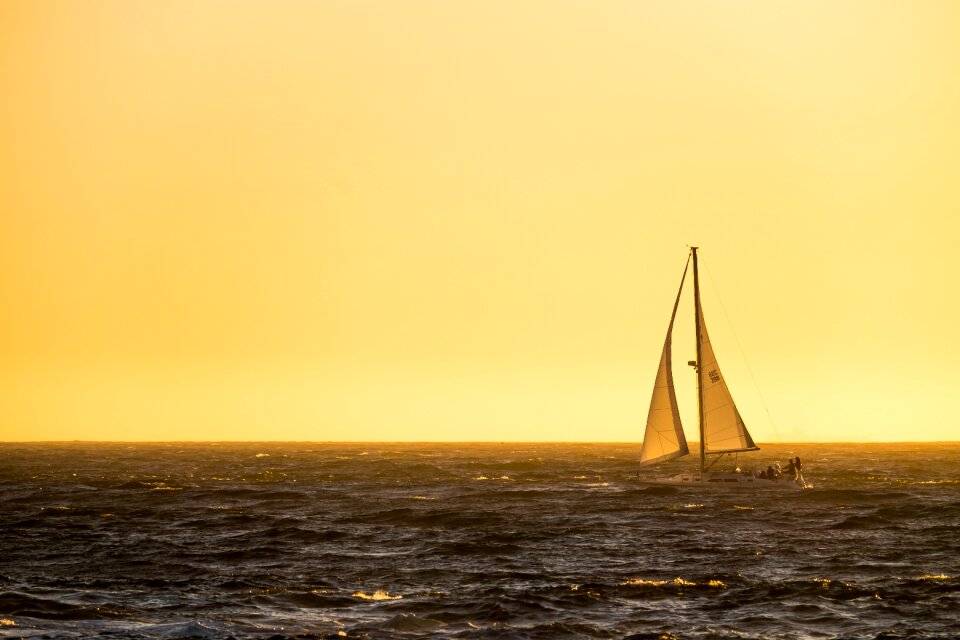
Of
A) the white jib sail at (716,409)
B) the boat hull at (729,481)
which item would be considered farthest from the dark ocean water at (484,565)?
the white jib sail at (716,409)

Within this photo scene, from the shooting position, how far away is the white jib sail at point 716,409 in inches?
2830

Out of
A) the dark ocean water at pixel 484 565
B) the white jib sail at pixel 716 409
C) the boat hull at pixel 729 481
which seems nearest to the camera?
the dark ocean water at pixel 484 565

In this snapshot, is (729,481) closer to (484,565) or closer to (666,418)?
(666,418)

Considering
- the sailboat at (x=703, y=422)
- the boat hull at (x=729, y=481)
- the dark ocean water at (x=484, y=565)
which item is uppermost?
the sailboat at (x=703, y=422)

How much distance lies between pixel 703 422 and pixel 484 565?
35.4 metres

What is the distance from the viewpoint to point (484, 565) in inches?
1606

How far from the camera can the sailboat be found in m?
71.6

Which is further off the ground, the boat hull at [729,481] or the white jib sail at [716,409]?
the white jib sail at [716,409]

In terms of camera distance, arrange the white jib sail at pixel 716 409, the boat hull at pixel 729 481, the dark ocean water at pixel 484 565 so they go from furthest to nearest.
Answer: the white jib sail at pixel 716 409, the boat hull at pixel 729 481, the dark ocean water at pixel 484 565

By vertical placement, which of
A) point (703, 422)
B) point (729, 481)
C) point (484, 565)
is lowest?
point (484, 565)

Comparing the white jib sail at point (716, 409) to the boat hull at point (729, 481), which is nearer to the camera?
the boat hull at point (729, 481)

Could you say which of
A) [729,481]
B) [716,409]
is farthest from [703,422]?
[729,481]

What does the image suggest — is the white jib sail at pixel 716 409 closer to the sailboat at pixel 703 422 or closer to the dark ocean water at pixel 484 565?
the sailboat at pixel 703 422

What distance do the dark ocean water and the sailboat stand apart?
132cm
